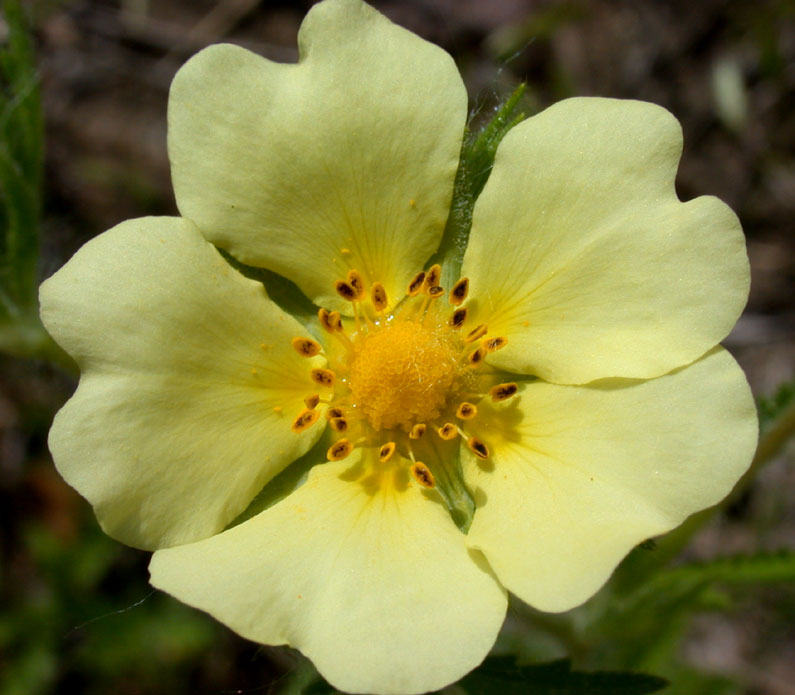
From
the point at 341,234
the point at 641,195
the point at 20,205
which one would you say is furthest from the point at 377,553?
the point at 20,205

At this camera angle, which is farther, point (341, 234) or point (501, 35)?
point (501, 35)

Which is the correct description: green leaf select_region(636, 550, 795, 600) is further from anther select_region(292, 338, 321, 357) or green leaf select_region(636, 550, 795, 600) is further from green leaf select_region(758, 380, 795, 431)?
anther select_region(292, 338, 321, 357)

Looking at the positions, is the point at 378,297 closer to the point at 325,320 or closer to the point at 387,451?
the point at 325,320

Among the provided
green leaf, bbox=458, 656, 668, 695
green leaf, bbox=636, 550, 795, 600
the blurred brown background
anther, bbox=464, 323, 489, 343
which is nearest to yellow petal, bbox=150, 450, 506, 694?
green leaf, bbox=458, 656, 668, 695

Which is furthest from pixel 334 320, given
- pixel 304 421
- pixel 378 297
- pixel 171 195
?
pixel 171 195

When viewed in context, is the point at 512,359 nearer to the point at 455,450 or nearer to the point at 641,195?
the point at 455,450
